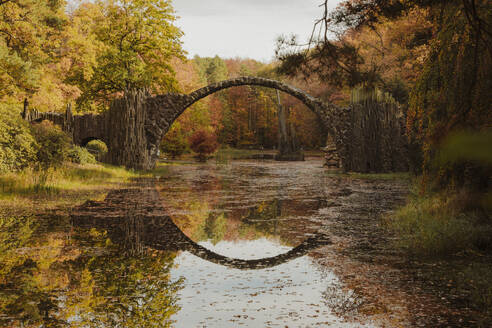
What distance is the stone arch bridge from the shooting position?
18.5 m

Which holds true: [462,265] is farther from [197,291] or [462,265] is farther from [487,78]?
[197,291]

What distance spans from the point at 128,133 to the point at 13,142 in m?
6.70

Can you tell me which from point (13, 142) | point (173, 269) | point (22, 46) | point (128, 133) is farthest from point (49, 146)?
point (173, 269)

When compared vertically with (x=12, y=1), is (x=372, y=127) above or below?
below

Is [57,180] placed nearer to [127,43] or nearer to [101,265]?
[101,265]

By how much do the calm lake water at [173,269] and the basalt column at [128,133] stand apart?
343 inches

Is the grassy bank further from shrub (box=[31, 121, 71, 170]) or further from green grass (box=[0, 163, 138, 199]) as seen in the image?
shrub (box=[31, 121, 71, 170])

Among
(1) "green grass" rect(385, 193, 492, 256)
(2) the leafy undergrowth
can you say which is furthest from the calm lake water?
(1) "green grass" rect(385, 193, 492, 256)

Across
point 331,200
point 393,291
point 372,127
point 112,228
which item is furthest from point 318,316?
point 372,127

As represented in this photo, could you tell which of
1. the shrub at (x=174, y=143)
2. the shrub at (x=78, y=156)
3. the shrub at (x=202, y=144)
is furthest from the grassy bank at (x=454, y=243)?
the shrub at (x=174, y=143)

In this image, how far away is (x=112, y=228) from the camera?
7363mm

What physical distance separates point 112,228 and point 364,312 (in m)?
4.64

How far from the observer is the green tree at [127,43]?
2416 centimetres

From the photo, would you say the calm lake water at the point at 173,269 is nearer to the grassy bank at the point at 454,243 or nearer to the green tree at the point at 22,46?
the grassy bank at the point at 454,243
